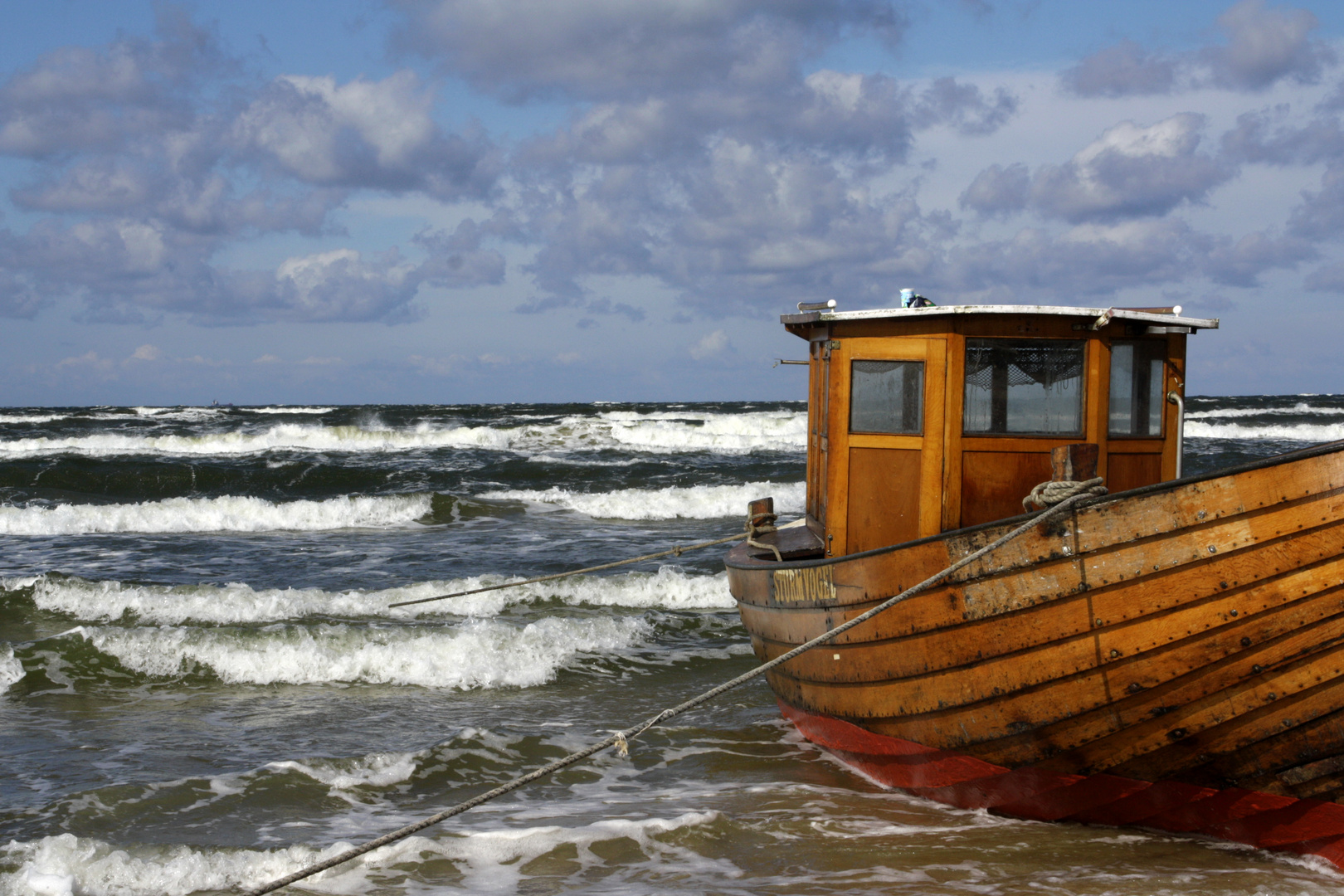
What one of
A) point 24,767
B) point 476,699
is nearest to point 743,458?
point 476,699

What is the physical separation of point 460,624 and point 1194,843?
7201 mm

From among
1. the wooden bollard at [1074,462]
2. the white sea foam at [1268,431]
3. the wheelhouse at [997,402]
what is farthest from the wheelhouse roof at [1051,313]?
the white sea foam at [1268,431]

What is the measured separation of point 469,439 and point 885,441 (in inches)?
1305

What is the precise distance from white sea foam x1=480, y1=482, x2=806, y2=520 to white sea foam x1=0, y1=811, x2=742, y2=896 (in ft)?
46.0

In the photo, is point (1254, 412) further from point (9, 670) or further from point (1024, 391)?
point (9, 670)

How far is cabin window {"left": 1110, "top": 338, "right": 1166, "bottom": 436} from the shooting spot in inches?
207

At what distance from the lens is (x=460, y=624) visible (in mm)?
10195

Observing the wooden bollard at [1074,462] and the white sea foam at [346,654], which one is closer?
the wooden bollard at [1074,462]

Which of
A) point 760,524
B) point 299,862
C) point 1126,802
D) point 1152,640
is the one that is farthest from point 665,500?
point 1152,640

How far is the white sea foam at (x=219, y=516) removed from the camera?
17.5m

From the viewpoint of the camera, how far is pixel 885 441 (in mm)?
5398

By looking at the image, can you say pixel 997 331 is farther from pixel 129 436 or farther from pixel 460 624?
pixel 129 436

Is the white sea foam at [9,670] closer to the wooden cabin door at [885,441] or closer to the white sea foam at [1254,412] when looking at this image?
the wooden cabin door at [885,441]

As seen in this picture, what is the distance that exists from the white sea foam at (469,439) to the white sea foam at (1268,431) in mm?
15654
